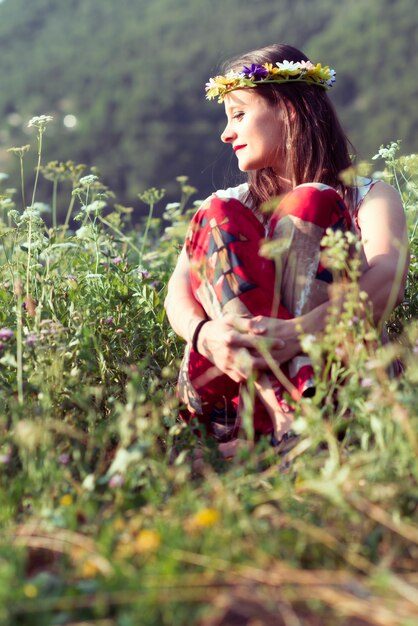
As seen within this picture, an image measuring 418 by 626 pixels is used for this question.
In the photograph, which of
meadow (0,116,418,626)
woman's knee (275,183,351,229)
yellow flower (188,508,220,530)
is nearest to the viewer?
meadow (0,116,418,626)

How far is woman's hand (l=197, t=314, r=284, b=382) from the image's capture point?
98.2 inches

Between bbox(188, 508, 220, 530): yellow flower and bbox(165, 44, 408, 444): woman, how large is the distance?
0.67 m

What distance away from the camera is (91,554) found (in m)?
1.62

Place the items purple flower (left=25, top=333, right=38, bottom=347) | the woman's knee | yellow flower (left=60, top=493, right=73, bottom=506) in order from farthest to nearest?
the woman's knee, purple flower (left=25, top=333, right=38, bottom=347), yellow flower (left=60, top=493, right=73, bottom=506)

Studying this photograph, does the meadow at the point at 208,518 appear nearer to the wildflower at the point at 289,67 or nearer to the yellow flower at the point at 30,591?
the yellow flower at the point at 30,591

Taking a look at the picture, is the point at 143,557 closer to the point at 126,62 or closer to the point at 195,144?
the point at 195,144

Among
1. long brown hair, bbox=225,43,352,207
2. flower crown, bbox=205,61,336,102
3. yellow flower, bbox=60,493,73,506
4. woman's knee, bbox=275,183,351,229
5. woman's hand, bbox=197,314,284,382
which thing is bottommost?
yellow flower, bbox=60,493,73,506

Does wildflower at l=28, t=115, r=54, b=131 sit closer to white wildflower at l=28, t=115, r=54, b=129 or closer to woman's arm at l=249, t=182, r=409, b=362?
white wildflower at l=28, t=115, r=54, b=129

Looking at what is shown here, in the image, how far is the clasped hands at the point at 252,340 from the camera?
250 cm

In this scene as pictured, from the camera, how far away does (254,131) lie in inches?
121

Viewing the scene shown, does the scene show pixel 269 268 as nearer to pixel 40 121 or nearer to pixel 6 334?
pixel 6 334

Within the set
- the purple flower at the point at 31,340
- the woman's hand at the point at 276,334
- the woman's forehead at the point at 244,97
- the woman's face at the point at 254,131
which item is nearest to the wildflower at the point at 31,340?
the purple flower at the point at 31,340

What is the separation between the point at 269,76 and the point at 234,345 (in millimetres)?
1117

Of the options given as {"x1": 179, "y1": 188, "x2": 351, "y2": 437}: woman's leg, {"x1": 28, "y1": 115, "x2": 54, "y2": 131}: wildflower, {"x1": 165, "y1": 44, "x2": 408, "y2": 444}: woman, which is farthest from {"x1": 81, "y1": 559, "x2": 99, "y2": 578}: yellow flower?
{"x1": 28, "y1": 115, "x2": 54, "y2": 131}: wildflower
